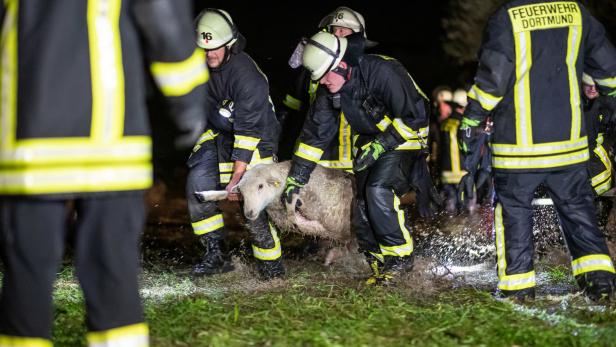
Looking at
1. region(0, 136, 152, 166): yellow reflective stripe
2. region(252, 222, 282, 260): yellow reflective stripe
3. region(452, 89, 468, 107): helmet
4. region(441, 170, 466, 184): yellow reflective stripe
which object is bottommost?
region(441, 170, 466, 184): yellow reflective stripe

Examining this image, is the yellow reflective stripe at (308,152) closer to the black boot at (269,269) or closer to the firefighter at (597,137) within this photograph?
the black boot at (269,269)

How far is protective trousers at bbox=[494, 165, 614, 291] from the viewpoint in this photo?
5117mm

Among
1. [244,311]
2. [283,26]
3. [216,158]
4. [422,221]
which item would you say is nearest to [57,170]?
[244,311]

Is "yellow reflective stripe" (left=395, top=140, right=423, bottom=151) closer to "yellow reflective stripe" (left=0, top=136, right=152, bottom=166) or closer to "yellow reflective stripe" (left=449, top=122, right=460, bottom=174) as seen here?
"yellow reflective stripe" (left=0, top=136, right=152, bottom=166)

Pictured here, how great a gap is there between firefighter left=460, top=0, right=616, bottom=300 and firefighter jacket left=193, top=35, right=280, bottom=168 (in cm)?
187

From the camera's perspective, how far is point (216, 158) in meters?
6.75

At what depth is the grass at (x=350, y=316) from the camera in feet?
13.6

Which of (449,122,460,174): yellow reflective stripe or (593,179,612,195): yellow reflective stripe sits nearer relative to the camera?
(593,179,612,195): yellow reflective stripe

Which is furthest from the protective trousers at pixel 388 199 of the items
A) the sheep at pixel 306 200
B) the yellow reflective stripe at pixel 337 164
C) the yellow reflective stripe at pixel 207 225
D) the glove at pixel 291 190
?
the yellow reflective stripe at pixel 207 225

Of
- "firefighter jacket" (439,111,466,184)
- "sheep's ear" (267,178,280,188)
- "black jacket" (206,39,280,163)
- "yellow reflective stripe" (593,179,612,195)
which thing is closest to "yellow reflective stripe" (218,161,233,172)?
"black jacket" (206,39,280,163)

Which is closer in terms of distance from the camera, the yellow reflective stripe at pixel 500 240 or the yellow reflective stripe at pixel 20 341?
the yellow reflective stripe at pixel 20 341

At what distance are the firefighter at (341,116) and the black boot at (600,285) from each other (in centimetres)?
269

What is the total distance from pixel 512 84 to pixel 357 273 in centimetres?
225

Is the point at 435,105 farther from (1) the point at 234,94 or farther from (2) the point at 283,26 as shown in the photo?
(2) the point at 283,26
